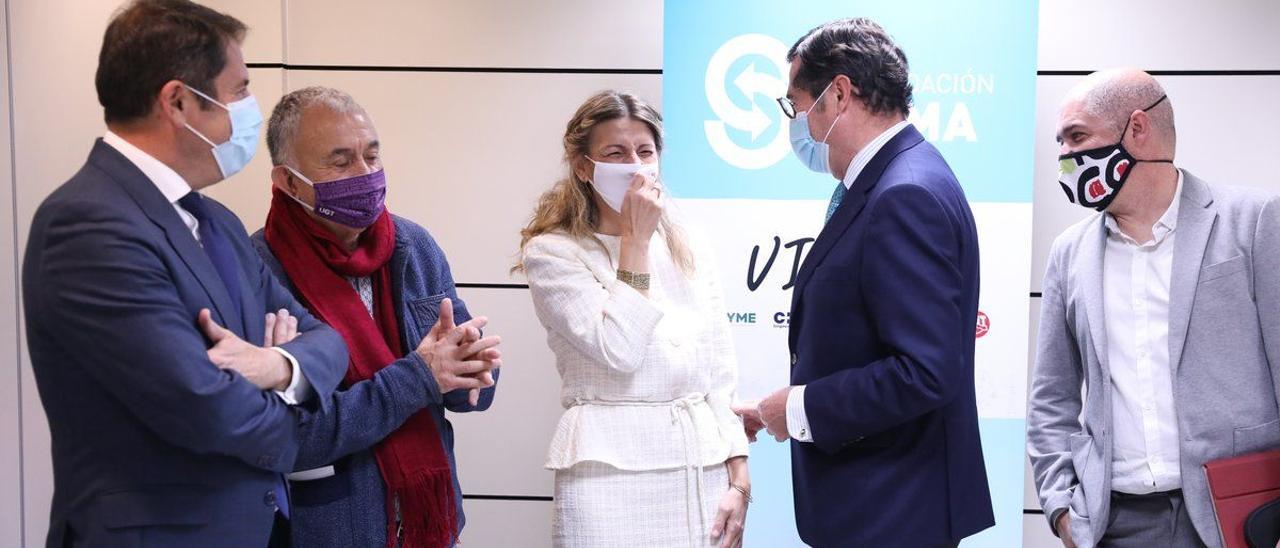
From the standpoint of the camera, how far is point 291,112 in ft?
7.21

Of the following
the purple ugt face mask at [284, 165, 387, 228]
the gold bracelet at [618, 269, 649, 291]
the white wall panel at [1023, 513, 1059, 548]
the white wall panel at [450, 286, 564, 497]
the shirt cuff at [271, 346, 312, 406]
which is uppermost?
the purple ugt face mask at [284, 165, 387, 228]

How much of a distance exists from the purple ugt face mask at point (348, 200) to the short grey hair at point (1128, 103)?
5.22ft

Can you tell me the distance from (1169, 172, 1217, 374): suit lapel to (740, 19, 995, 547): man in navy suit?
44 cm

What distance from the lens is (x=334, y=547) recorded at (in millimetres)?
1979

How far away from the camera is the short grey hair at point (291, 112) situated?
2182 millimetres

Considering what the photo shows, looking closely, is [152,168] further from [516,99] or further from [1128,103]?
[516,99]

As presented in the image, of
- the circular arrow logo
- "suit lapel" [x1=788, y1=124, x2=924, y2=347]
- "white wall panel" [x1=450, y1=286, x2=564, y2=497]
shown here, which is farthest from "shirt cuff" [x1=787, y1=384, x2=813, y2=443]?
"white wall panel" [x1=450, y1=286, x2=564, y2=497]

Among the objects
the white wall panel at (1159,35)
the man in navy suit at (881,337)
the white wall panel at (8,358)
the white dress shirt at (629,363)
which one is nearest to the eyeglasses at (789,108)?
the man in navy suit at (881,337)

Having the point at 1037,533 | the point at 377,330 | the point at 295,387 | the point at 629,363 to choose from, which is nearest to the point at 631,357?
the point at 629,363

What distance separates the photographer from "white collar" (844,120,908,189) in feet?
6.98

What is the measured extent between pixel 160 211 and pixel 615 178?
1164 mm

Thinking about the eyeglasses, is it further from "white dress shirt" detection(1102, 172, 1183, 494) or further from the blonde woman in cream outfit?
"white dress shirt" detection(1102, 172, 1183, 494)

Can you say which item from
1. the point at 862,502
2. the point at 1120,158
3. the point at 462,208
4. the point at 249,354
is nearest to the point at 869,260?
the point at 862,502

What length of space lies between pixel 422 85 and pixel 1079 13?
2386 millimetres
